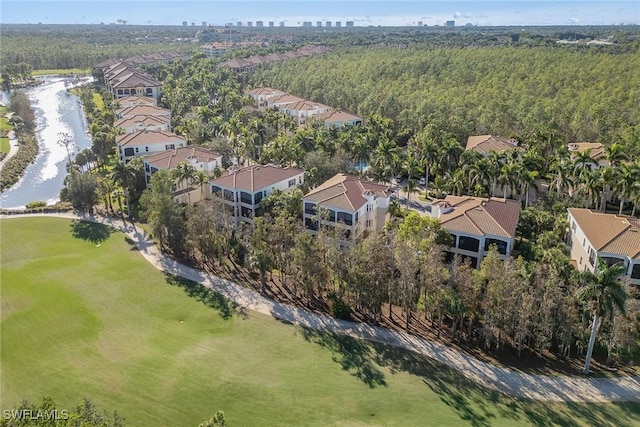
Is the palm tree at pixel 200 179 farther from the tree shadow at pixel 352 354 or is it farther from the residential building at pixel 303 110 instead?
the residential building at pixel 303 110

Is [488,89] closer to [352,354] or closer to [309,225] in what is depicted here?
[309,225]

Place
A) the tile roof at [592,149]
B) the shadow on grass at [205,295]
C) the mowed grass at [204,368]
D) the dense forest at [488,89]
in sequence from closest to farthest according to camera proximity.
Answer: the mowed grass at [204,368] < the shadow on grass at [205,295] < the tile roof at [592,149] < the dense forest at [488,89]

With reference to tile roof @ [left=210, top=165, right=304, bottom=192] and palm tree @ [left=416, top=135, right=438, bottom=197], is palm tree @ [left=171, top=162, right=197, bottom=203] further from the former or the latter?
palm tree @ [left=416, top=135, right=438, bottom=197]

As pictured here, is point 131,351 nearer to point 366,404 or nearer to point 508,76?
point 366,404

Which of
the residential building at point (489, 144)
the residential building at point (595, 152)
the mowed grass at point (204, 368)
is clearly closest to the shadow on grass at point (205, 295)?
the mowed grass at point (204, 368)

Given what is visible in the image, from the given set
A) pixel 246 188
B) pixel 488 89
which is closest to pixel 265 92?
pixel 488 89

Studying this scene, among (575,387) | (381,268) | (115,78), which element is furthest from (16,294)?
(115,78)
